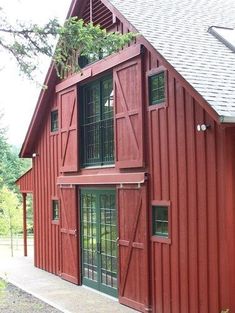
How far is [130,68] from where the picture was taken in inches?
418

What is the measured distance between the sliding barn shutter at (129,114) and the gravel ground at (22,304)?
3.19m

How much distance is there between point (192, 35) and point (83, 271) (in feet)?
20.2

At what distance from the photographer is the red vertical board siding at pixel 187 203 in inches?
321

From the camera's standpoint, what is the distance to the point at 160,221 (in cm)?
980

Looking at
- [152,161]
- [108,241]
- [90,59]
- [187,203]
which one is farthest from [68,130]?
[187,203]

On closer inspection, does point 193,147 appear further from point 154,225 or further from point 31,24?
point 31,24

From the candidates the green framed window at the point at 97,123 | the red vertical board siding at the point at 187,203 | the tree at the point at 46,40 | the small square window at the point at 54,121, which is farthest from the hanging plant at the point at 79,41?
the small square window at the point at 54,121

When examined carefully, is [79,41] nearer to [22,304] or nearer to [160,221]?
[160,221]

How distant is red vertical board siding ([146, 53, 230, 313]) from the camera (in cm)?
816

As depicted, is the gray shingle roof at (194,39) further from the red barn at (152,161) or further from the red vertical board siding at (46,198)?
the red vertical board siding at (46,198)

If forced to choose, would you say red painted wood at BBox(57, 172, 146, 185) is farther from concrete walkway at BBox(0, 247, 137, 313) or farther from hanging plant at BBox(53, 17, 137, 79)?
hanging plant at BBox(53, 17, 137, 79)

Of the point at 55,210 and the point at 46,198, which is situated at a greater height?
the point at 46,198

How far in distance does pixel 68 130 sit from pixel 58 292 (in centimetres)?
397

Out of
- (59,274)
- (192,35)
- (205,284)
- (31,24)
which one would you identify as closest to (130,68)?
(192,35)
